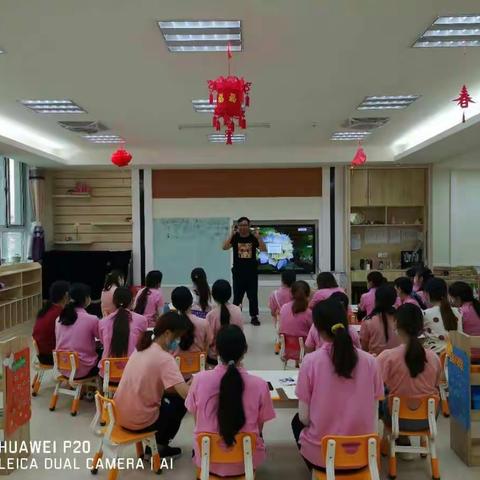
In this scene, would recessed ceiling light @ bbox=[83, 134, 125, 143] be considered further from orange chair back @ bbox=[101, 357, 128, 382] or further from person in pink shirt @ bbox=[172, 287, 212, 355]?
orange chair back @ bbox=[101, 357, 128, 382]

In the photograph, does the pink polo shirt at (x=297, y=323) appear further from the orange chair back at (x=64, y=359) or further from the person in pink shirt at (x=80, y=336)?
the orange chair back at (x=64, y=359)

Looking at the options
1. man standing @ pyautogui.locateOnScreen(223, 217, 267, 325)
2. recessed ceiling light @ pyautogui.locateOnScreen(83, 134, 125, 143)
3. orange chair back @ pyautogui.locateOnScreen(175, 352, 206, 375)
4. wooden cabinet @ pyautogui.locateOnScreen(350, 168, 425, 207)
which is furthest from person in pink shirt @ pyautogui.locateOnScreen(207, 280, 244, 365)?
wooden cabinet @ pyautogui.locateOnScreen(350, 168, 425, 207)

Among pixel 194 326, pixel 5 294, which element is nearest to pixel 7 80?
pixel 194 326

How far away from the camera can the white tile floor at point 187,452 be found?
9.61 feet

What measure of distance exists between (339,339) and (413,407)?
0.95 m

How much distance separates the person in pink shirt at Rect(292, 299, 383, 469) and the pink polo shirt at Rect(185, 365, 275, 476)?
21 centimetres

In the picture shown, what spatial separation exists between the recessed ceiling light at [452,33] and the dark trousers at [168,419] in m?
3.23

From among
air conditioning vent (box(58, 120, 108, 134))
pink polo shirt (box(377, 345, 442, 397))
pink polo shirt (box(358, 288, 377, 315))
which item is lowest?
pink polo shirt (box(377, 345, 442, 397))

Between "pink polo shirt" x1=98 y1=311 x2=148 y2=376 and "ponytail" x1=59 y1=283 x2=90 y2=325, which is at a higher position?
"ponytail" x1=59 y1=283 x2=90 y2=325

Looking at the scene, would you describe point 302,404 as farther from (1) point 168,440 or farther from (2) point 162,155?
(2) point 162,155

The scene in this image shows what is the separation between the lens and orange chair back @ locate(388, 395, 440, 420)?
2752mm

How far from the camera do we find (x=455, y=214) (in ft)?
27.6

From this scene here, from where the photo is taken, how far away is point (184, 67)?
13.4 feet

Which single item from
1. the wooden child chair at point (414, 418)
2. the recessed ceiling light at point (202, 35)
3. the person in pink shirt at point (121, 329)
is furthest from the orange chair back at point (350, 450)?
the recessed ceiling light at point (202, 35)
